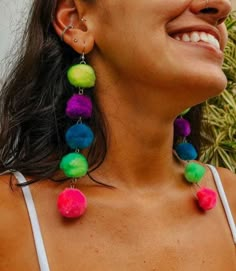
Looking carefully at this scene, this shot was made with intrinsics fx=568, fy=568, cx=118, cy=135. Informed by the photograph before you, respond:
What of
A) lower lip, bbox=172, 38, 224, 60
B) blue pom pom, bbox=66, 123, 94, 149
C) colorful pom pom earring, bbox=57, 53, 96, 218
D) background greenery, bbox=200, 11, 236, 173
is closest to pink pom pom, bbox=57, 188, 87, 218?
colorful pom pom earring, bbox=57, 53, 96, 218

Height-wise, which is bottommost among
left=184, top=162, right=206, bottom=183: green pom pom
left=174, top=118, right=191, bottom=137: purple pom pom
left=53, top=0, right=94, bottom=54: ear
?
left=184, top=162, right=206, bottom=183: green pom pom

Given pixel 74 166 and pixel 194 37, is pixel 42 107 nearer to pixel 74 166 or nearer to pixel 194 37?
pixel 74 166

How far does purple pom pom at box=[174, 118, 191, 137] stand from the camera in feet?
5.28

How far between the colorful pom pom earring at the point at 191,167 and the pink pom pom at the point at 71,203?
1.12 ft

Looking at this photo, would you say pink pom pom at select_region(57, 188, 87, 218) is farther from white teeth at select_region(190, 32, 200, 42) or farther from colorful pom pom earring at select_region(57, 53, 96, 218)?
white teeth at select_region(190, 32, 200, 42)

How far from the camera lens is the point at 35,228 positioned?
122 centimetres

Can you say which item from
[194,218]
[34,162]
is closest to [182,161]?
[194,218]

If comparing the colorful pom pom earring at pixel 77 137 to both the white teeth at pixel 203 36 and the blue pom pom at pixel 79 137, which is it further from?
the white teeth at pixel 203 36

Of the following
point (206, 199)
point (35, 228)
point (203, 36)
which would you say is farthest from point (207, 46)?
point (35, 228)

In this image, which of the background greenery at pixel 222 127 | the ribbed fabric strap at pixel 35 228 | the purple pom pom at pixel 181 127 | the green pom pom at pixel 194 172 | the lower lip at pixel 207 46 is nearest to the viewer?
the ribbed fabric strap at pixel 35 228

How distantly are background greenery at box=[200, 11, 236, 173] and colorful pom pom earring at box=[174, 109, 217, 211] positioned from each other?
274mm

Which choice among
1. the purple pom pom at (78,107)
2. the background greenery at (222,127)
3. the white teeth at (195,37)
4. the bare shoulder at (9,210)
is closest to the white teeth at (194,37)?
the white teeth at (195,37)

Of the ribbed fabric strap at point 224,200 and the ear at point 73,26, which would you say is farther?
the ribbed fabric strap at point 224,200

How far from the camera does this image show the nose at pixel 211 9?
129 centimetres
